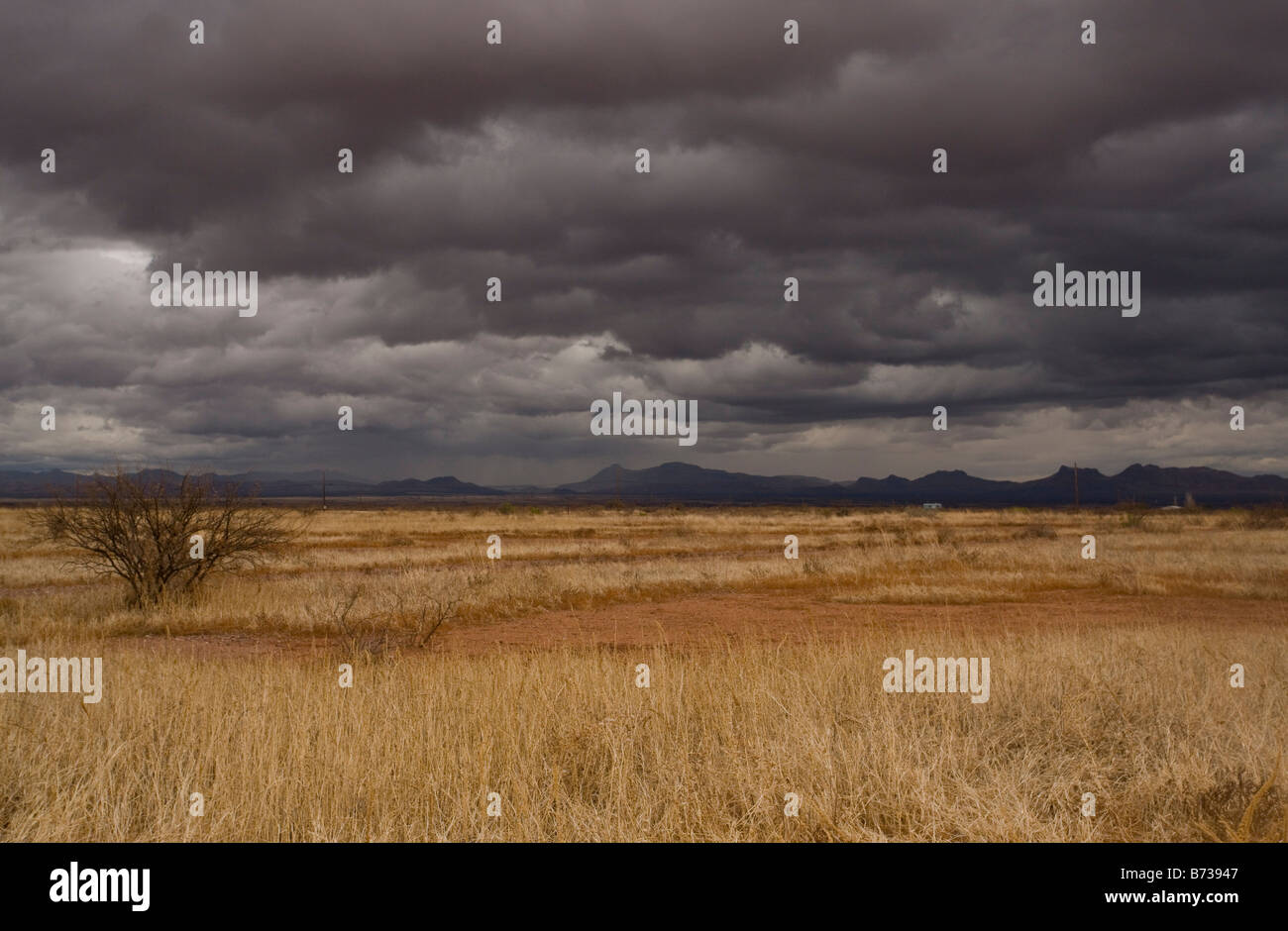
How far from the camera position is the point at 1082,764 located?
20.7 feet

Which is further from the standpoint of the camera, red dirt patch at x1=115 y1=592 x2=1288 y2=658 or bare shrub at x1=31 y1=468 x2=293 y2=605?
bare shrub at x1=31 y1=468 x2=293 y2=605

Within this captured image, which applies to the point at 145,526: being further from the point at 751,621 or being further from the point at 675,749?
the point at 675,749

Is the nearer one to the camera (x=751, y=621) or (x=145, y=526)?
(x=751, y=621)

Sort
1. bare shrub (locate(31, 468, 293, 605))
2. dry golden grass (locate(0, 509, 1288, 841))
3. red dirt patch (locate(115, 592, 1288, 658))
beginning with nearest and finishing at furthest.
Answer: dry golden grass (locate(0, 509, 1288, 841))
red dirt patch (locate(115, 592, 1288, 658))
bare shrub (locate(31, 468, 293, 605))

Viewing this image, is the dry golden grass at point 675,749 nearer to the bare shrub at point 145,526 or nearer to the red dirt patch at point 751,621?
the red dirt patch at point 751,621

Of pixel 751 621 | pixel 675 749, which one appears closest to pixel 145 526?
pixel 751 621

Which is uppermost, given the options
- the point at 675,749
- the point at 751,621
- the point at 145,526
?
the point at 145,526

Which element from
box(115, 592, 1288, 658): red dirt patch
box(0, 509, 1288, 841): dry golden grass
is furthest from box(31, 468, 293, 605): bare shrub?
box(0, 509, 1288, 841): dry golden grass

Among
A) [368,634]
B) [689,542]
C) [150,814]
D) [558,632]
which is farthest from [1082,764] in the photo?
[689,542]

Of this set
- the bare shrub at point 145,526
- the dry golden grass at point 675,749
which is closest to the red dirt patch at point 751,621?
the dry golden grass at point 675,749

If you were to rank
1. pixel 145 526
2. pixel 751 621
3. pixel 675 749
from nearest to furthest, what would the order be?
1. pixel 675 749
2. pixel 751 621
3. pixel 145 526

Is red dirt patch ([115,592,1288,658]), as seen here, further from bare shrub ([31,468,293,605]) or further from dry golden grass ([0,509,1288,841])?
bare shrub ([31,468,293,605])

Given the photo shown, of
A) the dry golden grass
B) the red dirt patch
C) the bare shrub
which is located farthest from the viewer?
the bare shrub

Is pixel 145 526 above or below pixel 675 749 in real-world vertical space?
above
